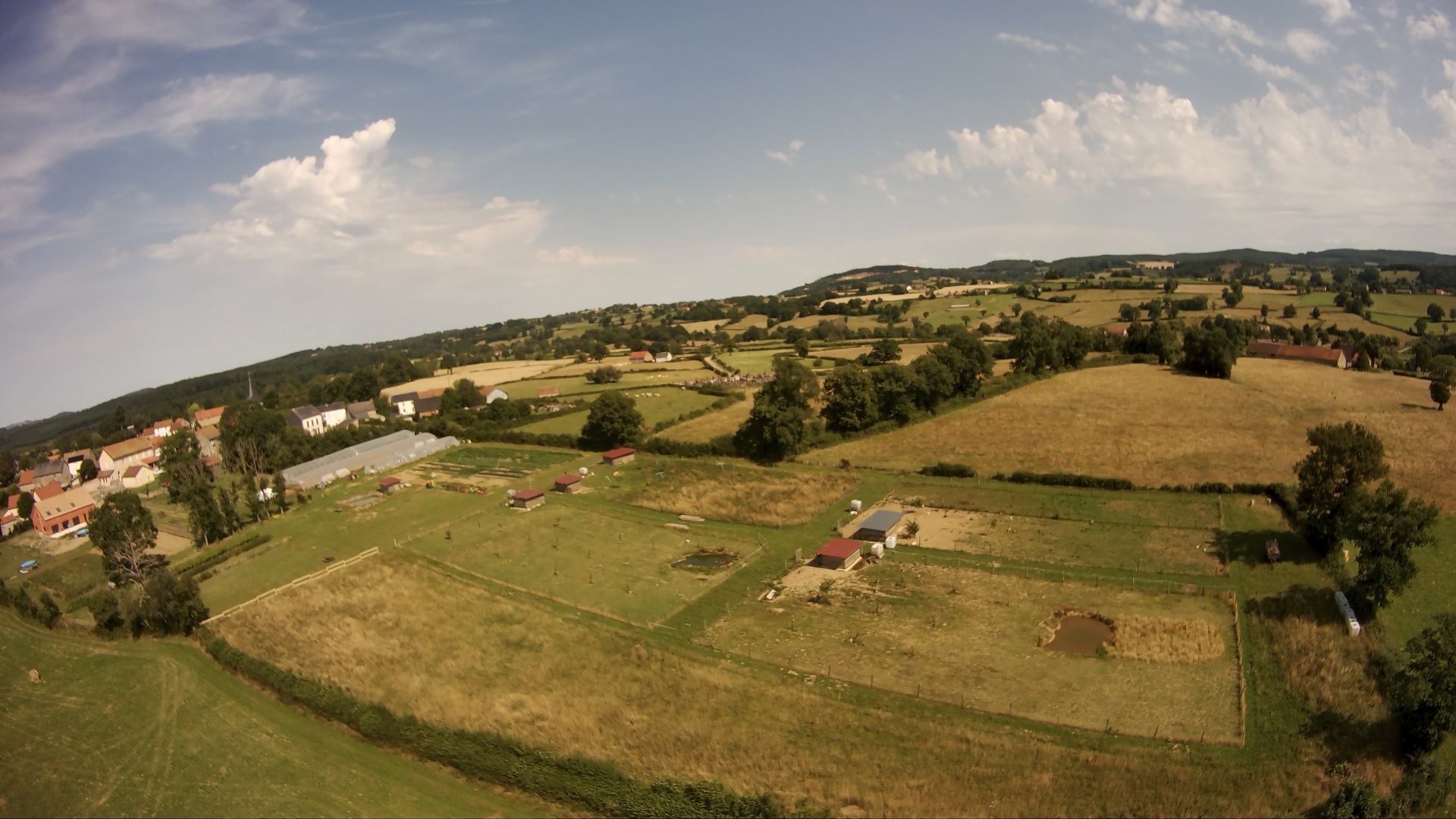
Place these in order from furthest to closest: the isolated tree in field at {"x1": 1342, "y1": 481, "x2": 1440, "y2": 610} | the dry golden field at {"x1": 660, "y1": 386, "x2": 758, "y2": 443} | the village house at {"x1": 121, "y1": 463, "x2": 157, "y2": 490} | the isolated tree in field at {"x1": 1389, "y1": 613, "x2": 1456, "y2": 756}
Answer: the village house at {"x1": 121, "y1": 463, "x2": 157, "y2": 490} < the dry golden field at {"x1": 660, "y1": 386, "x2": 758, "y2": 443} < the isolated tree in field at {"x1": 1342, "y1": 481, "x2": 1440, "y2": 610} < the isolated tree in field at {"x1": 1389, "y1": 613, "x2": 1456, "y2": 756}

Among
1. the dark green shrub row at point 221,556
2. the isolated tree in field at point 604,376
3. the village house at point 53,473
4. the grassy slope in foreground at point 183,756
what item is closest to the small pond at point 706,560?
the grassy slope in foreground at point 183,756

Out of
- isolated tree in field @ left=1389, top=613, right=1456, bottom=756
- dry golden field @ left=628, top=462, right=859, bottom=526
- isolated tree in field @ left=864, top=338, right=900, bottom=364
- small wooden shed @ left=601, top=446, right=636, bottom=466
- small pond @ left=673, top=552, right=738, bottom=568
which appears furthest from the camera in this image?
isolated tree in field @ left=864, top=338, right=900, bottom=364

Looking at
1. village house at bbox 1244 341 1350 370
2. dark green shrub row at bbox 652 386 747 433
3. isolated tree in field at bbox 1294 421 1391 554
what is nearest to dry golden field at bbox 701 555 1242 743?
isolated tree in field at bbox 1294 421 1391 554

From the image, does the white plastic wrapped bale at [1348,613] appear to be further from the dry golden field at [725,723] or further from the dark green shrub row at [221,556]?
the dark green shrub row at [221,556]

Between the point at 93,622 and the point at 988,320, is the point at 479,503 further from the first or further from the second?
the point at 988,320

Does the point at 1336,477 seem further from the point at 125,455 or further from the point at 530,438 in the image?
the point at 125,455

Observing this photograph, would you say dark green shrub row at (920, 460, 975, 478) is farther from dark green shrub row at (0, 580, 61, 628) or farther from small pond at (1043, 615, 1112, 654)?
dark green shrub row at (0, 580, 61, 628)

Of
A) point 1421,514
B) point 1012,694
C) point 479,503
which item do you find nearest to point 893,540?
point 1012,694
